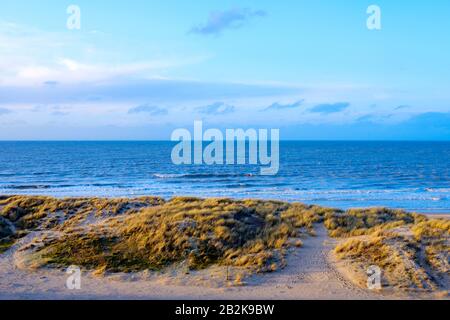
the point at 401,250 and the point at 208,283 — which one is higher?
the point at 401,250

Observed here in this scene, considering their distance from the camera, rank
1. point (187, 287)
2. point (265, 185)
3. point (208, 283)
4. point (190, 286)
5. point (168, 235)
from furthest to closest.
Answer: point (265, 185) < point (168, 235) < point (208, 283) < point (190, 286) < point (187, 287)

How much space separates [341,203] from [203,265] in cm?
2763

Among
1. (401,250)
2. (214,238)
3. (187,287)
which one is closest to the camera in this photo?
(187,287)

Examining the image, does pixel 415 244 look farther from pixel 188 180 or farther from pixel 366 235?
pixel 188 180

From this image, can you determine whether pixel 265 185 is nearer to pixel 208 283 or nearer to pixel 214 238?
pixel 214 238

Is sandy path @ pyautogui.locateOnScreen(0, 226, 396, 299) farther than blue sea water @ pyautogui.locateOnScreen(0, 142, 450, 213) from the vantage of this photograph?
No

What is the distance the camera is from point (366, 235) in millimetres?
21438

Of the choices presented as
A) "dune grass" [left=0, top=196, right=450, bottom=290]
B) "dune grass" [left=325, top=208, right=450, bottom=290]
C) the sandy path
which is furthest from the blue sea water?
the sandy path

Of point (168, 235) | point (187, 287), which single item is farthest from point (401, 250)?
point (168, 235)

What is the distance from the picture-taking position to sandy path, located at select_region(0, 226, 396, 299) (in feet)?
48.3

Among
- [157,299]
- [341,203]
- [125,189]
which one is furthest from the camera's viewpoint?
[125,189]

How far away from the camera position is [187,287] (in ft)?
51.3

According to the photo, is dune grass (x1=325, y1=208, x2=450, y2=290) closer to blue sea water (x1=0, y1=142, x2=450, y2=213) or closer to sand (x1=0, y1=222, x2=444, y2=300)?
sand (x1=0, y1=222, x2=444, y2=300)
